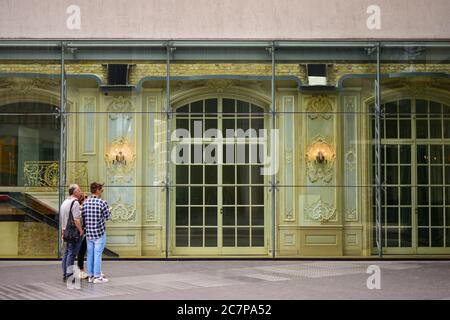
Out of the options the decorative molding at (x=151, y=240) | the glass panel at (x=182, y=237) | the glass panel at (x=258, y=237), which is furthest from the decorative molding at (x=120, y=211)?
the glass panel at (x=258, y=237)

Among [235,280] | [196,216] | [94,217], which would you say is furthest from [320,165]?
[94,217]

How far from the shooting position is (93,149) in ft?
42.9

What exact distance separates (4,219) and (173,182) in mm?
3512

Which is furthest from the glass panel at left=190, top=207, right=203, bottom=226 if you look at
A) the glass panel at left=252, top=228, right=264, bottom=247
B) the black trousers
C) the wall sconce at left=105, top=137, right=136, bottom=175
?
the black trousers

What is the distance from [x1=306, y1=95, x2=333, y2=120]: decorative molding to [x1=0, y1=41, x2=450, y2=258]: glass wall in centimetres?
2

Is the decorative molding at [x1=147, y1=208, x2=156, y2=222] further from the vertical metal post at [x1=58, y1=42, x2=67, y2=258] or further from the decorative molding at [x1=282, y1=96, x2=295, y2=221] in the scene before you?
the decorative molding at [x1=282, y1=96, x2=295, y2=221]

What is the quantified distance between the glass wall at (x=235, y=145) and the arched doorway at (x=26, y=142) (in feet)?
0.07

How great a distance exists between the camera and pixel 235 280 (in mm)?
10102

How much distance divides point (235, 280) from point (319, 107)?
471 cm

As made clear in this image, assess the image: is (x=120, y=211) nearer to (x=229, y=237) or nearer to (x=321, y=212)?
(x=229, y=237)

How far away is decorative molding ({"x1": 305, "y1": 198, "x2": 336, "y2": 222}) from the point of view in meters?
13.2

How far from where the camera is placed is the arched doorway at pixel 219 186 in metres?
13.2

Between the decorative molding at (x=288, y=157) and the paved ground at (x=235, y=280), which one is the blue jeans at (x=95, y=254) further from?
the decorative molding at (x=288, y=157)

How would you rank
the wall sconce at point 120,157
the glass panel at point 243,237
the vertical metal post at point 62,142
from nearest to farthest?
the vertical metal post at point 62,142
the wall sconce at point 120,157
the glass panel at point 243,237
